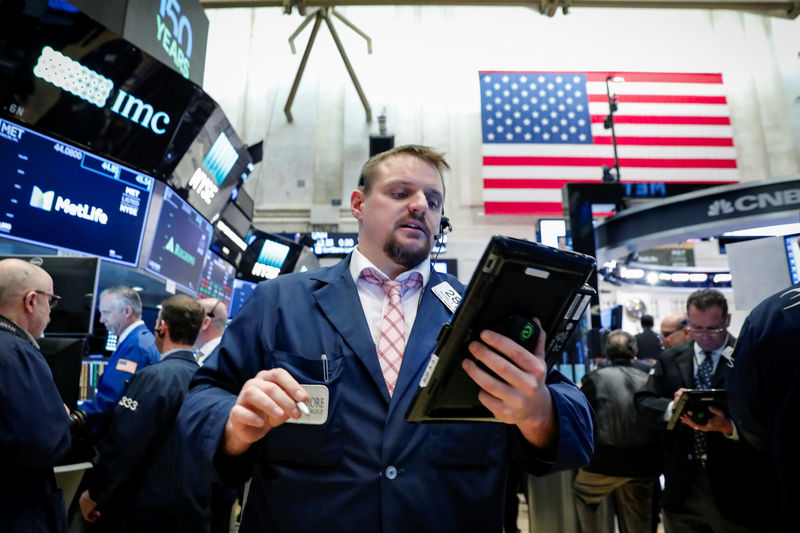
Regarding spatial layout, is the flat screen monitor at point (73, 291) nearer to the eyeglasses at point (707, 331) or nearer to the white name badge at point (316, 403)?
the white name badge at point (316, 403)

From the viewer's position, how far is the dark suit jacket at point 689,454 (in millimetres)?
2986

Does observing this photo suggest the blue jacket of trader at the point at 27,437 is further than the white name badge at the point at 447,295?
Yes

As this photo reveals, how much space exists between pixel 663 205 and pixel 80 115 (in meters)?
5.54

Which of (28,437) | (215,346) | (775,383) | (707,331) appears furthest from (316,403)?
(707,331)

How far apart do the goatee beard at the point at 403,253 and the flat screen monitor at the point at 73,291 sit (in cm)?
255

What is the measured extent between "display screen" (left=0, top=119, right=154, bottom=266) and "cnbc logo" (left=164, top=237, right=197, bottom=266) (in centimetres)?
51

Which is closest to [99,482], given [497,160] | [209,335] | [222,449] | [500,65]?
[209,335]

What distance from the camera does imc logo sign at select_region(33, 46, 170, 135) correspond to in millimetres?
3146

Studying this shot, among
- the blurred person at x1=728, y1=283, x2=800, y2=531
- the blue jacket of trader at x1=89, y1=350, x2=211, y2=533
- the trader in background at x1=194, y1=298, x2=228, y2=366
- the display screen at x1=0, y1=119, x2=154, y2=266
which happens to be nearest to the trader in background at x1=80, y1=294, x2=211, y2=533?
the blue jacket of trader at x1=89, y1=350, x2=211, y2=533


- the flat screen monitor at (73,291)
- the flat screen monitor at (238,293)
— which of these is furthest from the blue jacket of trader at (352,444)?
the flat screen monitor at (238,293)

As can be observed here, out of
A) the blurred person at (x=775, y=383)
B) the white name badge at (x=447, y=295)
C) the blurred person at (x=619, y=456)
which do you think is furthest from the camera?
the blurred person at (x=619, y=456)

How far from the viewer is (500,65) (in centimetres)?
1249

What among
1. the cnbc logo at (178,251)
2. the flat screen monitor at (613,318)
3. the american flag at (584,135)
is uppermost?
the american flag at (584,135)

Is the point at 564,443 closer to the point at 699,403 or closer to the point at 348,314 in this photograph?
the point at 348,314
